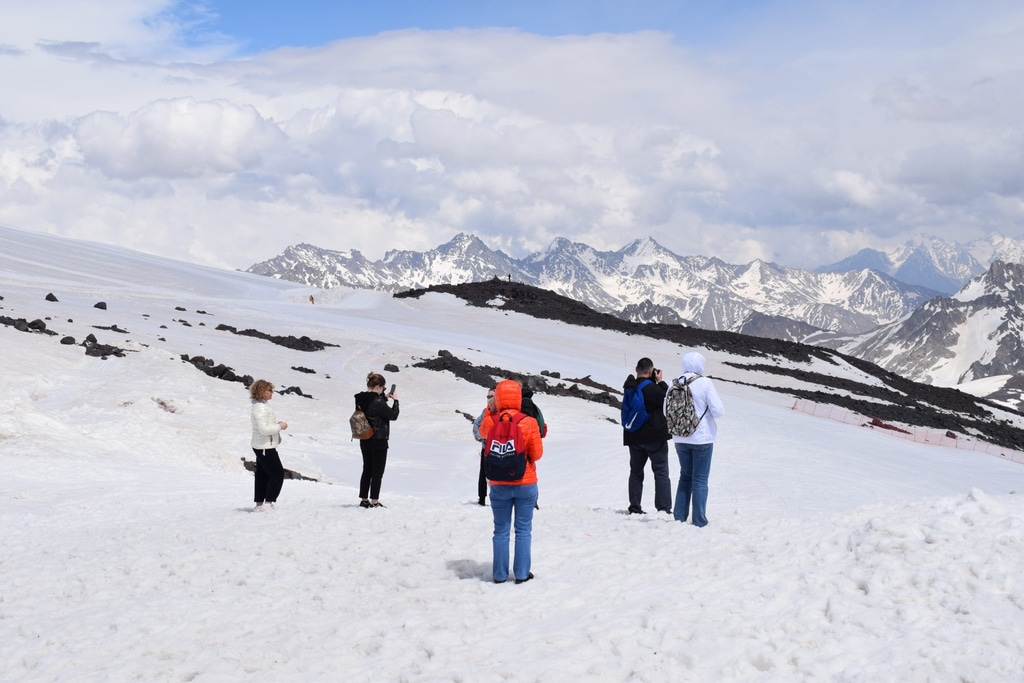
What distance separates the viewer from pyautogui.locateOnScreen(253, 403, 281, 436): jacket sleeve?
1445 cm

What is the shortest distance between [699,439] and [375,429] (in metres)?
5.42

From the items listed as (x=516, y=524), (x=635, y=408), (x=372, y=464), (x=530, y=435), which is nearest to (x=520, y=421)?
(x=530, y=435)

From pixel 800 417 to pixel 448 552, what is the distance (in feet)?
123

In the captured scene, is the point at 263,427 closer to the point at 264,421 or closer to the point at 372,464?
the point at 264,421

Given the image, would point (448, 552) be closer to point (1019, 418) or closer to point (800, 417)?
point (800, 417)

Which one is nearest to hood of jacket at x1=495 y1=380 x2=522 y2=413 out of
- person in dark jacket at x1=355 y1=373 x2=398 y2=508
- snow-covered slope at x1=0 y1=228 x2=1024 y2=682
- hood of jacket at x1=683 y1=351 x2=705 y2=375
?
snow-covered slope at x1=0 y1=228 x2=1024 y2=682

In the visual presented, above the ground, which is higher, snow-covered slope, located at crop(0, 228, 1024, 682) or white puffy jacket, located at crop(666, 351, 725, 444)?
white puffy jacket, located at crop(666, 351, 725, 444)

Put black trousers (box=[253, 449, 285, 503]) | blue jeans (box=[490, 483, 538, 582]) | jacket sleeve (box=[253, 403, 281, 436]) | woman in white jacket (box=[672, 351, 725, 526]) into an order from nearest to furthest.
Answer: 1. blue jeans (box=[490, 483, 538, 582])
2. woman in white jacket (box=[672, 351, 725, 526])
3. jacket sleeve (box=[253, 403, 281, 436])
4. black trousers (box=[253, 449, 285, 503])

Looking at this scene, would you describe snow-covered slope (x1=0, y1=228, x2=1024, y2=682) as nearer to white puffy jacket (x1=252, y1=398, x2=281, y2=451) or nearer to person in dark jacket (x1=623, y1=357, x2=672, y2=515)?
person in dark jacket (x1=623, y1=357, x2=672, y2=515)

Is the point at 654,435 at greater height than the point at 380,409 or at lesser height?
greater

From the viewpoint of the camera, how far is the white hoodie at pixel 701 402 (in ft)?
40.2

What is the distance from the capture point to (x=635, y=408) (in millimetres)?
13430

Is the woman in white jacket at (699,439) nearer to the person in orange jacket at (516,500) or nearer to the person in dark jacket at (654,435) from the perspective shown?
the person in dark jacket at (654,435)

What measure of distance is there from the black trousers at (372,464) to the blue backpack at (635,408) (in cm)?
420
